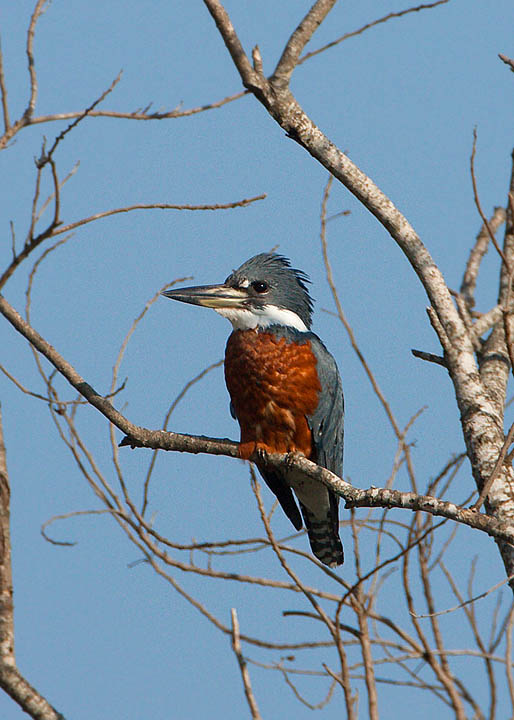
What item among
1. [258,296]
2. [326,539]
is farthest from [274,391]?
[326,539]

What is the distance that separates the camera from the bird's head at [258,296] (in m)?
5.01

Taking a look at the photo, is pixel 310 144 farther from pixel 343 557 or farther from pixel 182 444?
pixel 343 557

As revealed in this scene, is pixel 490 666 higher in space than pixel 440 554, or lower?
lower

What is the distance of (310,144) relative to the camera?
421 centimetres

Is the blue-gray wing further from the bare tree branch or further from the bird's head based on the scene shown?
the bare tree branch

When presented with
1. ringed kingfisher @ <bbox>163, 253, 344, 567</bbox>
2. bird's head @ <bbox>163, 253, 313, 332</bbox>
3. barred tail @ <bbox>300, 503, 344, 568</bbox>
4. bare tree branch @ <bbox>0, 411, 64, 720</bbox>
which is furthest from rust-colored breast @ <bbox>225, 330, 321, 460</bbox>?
bare tree branch @ <bbox>0, 411, 64, 720</bbox>

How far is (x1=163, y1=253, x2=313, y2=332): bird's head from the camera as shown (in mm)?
5008

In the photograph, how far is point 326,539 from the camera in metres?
5.37

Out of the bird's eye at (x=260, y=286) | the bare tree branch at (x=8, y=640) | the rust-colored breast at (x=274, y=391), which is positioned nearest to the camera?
the bare tree branch at (x=8, y=640)

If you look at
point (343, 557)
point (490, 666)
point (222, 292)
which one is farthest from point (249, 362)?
point (490, 666)

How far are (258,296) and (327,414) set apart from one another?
2.67 ft

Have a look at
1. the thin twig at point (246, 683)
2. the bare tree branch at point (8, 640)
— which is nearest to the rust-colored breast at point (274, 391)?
the bare tree branch at point (8, 640)

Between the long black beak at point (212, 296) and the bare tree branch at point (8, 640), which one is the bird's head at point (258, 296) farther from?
the bare tree branch at point (8, 640)

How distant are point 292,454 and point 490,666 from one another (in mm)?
1395
